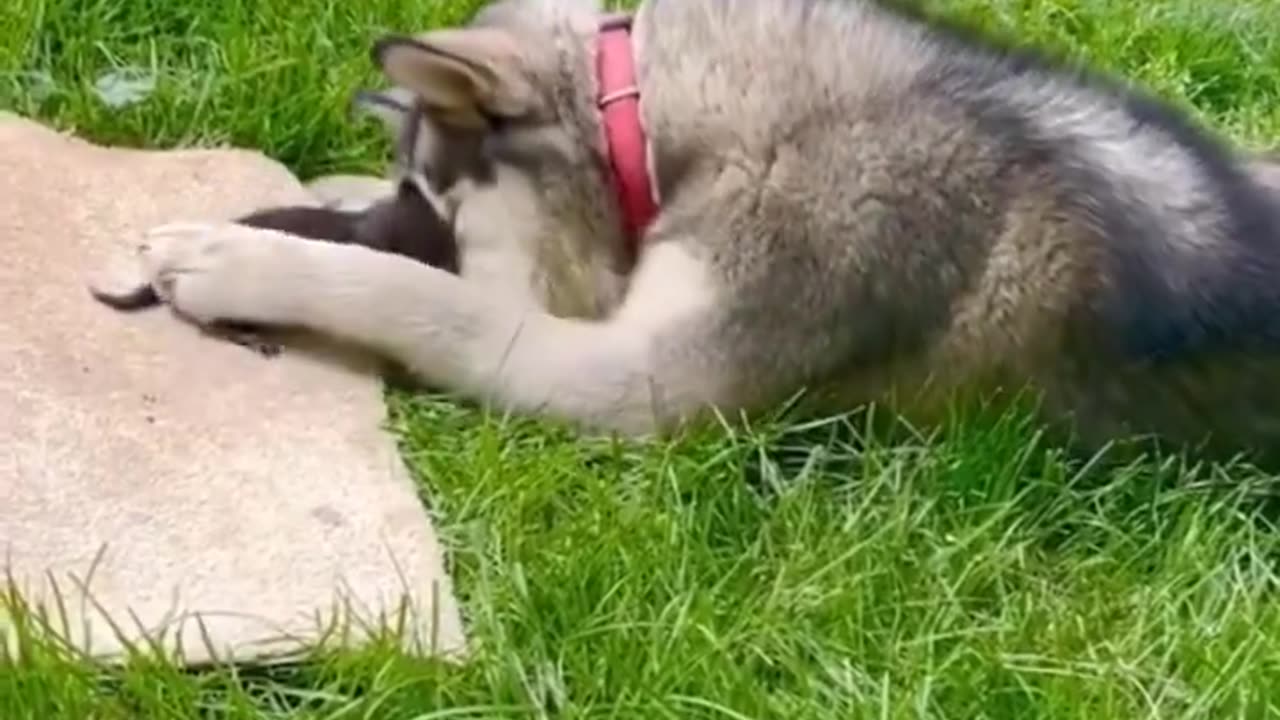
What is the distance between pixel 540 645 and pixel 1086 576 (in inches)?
29.9

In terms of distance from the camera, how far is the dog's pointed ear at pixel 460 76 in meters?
3.37

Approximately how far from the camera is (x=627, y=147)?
3.46 meters

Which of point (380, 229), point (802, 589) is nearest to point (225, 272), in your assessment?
point (380, 229)

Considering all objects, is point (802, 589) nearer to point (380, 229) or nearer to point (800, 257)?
point (800, 257)

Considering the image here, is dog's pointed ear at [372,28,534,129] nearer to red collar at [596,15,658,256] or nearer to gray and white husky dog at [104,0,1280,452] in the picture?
gray and white husky dog at [104,0,1280,452]

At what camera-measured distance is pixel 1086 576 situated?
9.86 feet

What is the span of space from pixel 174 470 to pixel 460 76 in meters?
0.75

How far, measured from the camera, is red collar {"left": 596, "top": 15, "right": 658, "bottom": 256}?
3.46 m

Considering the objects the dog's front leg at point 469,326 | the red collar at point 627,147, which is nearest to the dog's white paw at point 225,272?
the dog's front leg at point 469,326

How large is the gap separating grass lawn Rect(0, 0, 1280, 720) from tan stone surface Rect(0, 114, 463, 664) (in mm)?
68

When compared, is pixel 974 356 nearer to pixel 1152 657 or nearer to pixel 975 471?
pixel 975 471

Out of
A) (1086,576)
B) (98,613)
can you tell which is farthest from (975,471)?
(98,613)

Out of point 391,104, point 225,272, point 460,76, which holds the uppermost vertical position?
point 460,76

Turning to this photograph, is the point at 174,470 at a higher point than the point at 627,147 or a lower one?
lower
